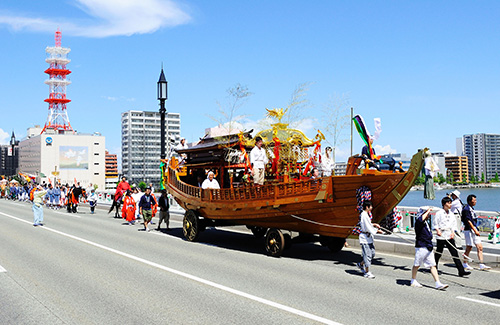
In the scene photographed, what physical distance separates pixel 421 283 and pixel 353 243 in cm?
546

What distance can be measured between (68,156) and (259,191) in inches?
5663

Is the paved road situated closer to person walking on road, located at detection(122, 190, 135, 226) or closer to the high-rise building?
person walking on road, located at detection(122, 190, 135, 226)

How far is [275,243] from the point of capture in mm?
12133

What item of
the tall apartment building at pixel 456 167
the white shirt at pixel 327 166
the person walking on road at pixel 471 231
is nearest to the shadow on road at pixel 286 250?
the person walking on road at pixel 471 231

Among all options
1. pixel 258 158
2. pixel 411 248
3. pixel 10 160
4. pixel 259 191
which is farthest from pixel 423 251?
pixel 10 160

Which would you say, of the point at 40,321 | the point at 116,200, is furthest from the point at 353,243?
the point at 116,200

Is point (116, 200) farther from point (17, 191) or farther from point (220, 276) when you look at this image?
point (17, 191)

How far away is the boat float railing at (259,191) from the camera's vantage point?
37.7 feet

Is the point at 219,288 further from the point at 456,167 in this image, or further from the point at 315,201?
the point at 456,167

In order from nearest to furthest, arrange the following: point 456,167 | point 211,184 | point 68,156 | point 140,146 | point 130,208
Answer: point 211,184 → point 130,208 → point 68,156 → point 140,146 → point 456,167

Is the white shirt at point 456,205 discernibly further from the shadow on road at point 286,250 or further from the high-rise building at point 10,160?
the high-rise building at point 10,160

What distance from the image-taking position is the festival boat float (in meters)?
10.6

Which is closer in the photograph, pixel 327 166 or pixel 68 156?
pixel 327 166

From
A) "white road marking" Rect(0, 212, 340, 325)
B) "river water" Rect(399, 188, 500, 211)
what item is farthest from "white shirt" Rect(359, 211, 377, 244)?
"river water" Rect(399, 188, 500, 211)
